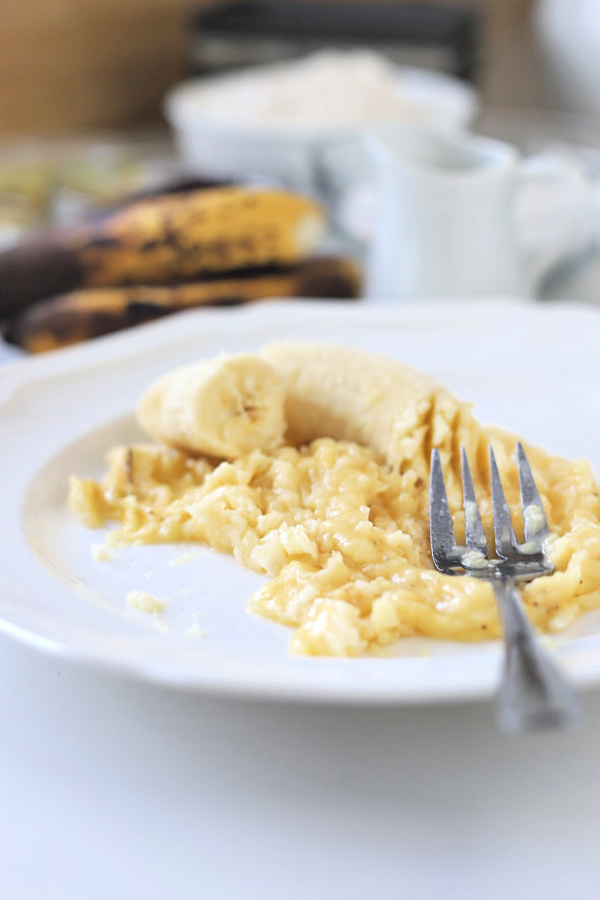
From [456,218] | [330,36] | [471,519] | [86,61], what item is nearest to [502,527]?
[471,519]

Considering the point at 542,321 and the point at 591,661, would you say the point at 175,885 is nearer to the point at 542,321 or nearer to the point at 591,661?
the point at 591,661

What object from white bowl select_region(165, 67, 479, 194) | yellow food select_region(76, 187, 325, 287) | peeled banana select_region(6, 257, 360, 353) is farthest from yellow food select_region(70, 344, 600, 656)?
white bowl select_region(165, 67, 479, 194)

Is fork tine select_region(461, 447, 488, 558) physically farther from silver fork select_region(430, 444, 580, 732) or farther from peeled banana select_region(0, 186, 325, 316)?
peeled banana select_region(0, 186, 325, 316)

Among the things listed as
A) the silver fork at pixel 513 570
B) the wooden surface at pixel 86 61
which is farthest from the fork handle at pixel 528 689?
the wooden surface at pixel 86 61

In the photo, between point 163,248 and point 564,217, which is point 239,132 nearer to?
point 163,248

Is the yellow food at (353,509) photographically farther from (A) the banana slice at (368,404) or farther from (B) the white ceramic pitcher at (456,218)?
(B) the white ceramic pitcher at (456,218)
